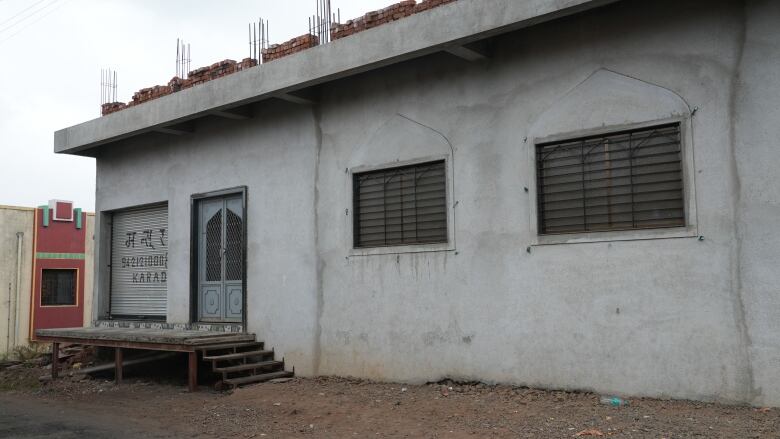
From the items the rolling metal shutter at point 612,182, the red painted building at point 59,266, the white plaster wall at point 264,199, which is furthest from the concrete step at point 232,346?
the red painted building at point 59,266

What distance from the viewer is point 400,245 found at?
30.4 feet

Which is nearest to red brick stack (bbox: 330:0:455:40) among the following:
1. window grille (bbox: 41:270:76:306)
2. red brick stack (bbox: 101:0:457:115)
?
red brick stack (bbox: 101:0:457:115)

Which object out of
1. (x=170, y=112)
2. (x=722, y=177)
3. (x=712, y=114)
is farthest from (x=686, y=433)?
(x=170, y=112)

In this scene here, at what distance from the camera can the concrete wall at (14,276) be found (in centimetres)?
2366

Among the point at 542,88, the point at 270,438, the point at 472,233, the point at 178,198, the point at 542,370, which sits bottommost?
the point at 270,438

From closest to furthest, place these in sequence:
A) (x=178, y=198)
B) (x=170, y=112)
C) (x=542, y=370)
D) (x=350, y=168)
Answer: (x=542, y=370), (x=350, y=168), (x=170, y=112), (x=178, y=198)

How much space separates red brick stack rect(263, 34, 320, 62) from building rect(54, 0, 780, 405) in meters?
0.06

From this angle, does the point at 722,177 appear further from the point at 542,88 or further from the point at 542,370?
the point at 542,370

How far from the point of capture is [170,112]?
11.5 meters

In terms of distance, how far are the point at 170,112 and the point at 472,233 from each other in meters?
5.78

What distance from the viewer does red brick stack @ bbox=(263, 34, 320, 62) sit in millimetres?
10047

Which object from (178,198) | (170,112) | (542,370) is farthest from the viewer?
(178,198)

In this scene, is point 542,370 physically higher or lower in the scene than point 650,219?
lower

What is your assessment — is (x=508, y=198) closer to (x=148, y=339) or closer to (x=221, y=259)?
(x=221, y=259)
